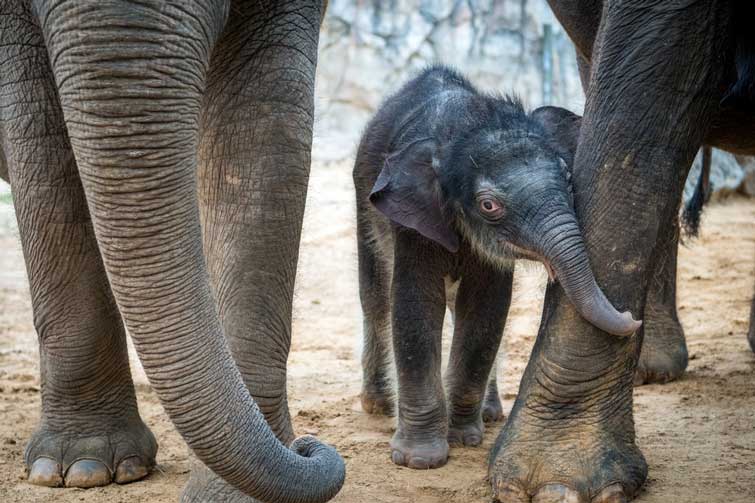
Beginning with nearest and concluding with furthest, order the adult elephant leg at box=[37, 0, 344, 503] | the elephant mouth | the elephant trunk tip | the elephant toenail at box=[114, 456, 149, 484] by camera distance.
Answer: the adult elephant leg at box=[37, 0, 344, 503], the elephant trunk tip, the elephant mouth, the elephant toenail at box=[114, 456, 149, 484]

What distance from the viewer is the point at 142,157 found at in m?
2.82

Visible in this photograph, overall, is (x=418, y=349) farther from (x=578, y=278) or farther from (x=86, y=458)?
(x=86, y=458)

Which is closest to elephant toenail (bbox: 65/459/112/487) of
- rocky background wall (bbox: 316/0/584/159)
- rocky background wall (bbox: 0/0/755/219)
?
rocky background wall (bbox: 0/0/755/219)

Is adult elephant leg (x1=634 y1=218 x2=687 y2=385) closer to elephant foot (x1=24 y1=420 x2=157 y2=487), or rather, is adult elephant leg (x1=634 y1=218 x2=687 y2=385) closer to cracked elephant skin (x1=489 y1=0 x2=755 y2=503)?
cracked elephant skin (x1=489 y1=0 x2=755 y2=503)

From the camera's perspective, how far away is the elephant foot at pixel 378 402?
5457 millimetres

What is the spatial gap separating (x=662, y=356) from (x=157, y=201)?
3672 mm

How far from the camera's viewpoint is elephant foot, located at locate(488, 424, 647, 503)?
381 centimetres

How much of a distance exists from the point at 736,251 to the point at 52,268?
277 inches

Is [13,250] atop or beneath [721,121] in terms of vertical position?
beneath

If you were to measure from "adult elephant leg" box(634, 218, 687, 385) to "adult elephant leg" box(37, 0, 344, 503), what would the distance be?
326 centimetres

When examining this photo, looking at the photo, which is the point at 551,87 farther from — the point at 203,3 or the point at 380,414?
the point at 203,3

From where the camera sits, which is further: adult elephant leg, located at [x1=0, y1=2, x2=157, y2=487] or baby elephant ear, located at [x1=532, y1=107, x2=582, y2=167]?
baby elephant ear, located at [x1=532, y1=107, x2=582, y2=167]

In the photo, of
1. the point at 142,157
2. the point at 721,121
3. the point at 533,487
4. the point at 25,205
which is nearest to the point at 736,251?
the point at 721,121

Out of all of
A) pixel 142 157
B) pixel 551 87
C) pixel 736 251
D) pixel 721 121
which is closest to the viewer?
pixel 142 157
